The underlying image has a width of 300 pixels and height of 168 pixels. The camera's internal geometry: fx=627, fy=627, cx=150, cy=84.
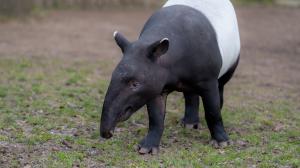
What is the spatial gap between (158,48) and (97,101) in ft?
8.91

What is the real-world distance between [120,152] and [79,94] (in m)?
2.50

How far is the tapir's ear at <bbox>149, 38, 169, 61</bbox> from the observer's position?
5330 mm

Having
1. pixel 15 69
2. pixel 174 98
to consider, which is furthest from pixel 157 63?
pixel 15 69

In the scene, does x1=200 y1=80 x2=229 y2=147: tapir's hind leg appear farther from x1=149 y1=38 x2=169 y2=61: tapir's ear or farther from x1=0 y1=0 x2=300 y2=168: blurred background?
x1=149 y1=38 x2=169 y2=61: tapir's ear

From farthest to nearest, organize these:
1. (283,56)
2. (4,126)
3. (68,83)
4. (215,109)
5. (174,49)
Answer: (283,56) < (68,83) < (4,126) < (215,109) < (174,49)

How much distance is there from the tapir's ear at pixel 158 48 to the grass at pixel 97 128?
96 centimetres

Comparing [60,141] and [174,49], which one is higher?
[174,49]

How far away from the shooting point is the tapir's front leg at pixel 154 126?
5863mm

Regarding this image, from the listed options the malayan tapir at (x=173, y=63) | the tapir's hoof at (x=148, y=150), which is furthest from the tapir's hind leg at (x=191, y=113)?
the tapir's hoof at (x=148, y=150)

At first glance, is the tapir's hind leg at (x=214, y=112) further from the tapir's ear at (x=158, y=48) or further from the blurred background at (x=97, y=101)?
the tapir's ear at (x=158, y=48)

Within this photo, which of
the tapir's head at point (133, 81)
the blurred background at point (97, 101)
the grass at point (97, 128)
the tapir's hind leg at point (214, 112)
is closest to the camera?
the tapir's head at point (133, 81)

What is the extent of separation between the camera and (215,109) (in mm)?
6078

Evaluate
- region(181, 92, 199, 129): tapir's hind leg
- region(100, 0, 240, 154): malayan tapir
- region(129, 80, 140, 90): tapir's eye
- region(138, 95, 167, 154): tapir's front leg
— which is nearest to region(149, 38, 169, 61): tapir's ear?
region(100, 0, 240, 154): malayan tapir

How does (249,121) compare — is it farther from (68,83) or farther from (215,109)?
(68,83)
